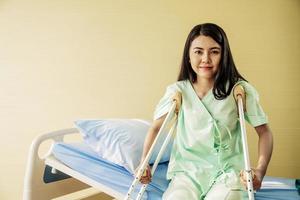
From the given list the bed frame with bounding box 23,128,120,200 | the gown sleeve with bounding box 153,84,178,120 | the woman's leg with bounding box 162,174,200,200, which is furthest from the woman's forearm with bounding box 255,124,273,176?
the bed frame with bounding box 23,128,120,200

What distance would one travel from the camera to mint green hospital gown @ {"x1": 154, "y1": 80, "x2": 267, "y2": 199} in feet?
3.80

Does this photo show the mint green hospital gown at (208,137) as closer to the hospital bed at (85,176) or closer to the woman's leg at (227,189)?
the woman's leg at (227,189)

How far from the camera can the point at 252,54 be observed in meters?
1.83

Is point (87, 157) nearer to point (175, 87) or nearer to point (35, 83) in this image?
point (175, 87)

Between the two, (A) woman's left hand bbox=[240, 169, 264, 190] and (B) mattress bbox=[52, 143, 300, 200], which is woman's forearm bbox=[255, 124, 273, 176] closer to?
(A) woman's left hand bbox=[240, 169, 264, 190]

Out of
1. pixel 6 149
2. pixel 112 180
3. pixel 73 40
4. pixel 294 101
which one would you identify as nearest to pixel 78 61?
pixel 73 40

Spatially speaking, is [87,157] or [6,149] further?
[6,149]

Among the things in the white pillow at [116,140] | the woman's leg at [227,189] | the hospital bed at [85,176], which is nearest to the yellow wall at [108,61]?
the hospital bed at [85,176]

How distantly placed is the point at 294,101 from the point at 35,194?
54.6 inches

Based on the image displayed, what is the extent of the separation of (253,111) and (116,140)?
1.73ft

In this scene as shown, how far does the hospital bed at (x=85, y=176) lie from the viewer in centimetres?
122

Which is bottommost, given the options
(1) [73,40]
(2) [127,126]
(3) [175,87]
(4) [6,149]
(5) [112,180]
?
(4) [6,149]

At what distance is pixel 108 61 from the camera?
6.61 feet

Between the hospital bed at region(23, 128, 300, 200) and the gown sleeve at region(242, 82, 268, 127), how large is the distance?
269 millimetres
